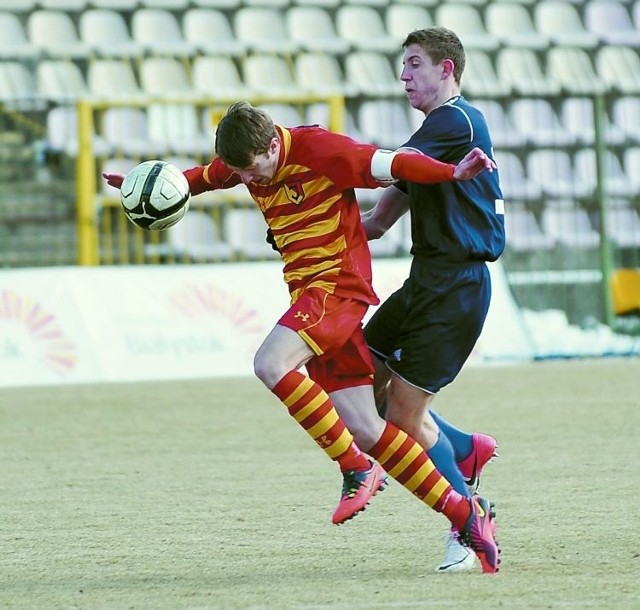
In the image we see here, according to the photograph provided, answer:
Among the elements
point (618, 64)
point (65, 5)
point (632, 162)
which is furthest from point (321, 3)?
point (632, 162)

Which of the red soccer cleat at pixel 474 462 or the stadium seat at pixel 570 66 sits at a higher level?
the stadium seat at pixel 570 66

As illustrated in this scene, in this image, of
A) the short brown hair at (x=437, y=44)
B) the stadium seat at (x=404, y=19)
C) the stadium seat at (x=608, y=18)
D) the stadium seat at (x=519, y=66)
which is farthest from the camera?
the stadium seat at (x=608, y=18)

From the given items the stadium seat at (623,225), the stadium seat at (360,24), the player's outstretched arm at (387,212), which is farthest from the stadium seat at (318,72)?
the player's outstretched arm at (387,212)

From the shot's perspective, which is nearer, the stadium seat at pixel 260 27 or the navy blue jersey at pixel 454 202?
the navy blue jersey at pixel 454 202

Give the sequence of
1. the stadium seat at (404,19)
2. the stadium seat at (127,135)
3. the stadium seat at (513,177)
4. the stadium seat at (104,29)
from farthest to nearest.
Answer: the stadium seat at (404,19) → the stadium seat at (104,29) → the stadium seat at (513,177) → the stadium seat at (127,135)

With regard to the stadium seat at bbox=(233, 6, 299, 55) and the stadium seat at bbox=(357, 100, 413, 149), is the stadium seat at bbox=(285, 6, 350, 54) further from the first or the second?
the stadium seat at bbox=(357, 100, 413, 149)

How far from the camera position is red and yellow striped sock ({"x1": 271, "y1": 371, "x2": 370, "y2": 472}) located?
439 cm

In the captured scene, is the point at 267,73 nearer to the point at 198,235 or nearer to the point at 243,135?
the point at 198,235

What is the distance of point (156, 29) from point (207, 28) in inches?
24.8

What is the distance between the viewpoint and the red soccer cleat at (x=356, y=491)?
4.36 meters

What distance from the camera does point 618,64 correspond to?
728 inches

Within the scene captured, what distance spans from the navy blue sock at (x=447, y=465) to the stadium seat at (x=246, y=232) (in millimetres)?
9463

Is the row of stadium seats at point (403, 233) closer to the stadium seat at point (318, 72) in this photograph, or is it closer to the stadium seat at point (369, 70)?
the stadium seat at point (318, 72)

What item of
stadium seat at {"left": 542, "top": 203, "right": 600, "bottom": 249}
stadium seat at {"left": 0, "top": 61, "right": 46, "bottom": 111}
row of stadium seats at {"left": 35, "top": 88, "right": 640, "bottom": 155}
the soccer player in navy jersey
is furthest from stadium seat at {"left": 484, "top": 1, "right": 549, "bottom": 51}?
the soccer player in navy jersey
